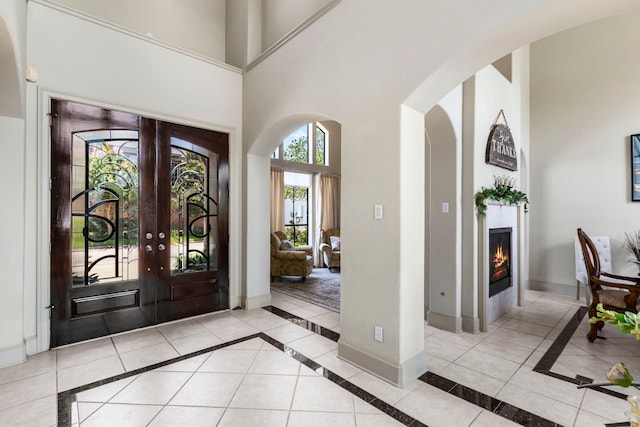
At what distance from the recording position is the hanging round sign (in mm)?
3791

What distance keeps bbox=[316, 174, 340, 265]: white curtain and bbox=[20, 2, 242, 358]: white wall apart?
4.29 m

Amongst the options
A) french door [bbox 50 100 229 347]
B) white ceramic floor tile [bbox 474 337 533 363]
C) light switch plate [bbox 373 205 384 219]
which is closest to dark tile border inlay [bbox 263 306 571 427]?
white ceramic floor tile [bbox 474 337 533 363]

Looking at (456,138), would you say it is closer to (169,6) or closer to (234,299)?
(234,299)

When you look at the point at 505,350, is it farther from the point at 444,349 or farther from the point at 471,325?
the point at 444,349

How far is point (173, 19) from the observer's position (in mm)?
4523

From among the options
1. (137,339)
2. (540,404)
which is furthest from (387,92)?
(137,339)

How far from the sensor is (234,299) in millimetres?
4285

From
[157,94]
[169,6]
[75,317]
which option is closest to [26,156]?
[157,94]

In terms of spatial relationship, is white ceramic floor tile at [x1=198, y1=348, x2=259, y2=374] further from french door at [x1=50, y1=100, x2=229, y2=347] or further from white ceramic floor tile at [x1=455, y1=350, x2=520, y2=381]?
white ceramic floor tile at [x1=455, y1=350, x2=520, y2=381]

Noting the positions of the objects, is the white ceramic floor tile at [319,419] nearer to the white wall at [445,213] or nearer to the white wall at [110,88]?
the white wall at [445,213]

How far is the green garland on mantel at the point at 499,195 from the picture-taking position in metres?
3.52

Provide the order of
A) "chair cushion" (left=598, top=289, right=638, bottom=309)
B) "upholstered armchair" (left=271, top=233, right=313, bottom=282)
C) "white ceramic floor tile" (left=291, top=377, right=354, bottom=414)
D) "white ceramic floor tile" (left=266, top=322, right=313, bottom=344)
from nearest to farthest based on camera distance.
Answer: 1. "white ceramic floor tile" (left=291, top=377, right=354, bottom=414)
2. "chair cushion" (left=598, top=289, right=638, bottom=309)
3. "white ceramic floor tile" (left=266, top=322, right=313, bottom=344)
4. "upholstered armchair" (left=271, top=233, right=313, bottom=282)

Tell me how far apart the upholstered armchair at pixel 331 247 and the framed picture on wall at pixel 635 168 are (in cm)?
528

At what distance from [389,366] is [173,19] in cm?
538
